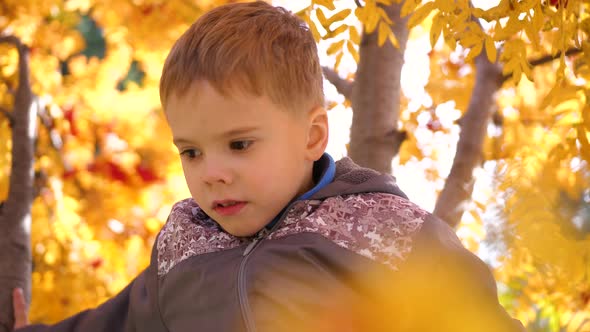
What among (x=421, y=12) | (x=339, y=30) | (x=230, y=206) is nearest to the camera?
(x=230, y=206)

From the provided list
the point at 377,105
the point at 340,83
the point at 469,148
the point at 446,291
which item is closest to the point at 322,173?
the point at 446,291

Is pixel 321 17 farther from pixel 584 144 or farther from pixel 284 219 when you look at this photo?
pixel 584 144

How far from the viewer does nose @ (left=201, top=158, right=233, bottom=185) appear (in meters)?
1.90

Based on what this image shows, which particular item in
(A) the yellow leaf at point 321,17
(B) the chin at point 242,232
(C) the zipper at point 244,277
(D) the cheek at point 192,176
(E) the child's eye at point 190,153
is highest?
(A) the yellow leaf at point 321,17

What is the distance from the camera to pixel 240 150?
1.91 meters

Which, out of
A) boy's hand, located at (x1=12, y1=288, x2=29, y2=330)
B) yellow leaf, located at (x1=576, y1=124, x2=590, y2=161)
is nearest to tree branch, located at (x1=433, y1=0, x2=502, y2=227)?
yellow leaf, located at (x1=576, y1=124, x2=590, y2=161)

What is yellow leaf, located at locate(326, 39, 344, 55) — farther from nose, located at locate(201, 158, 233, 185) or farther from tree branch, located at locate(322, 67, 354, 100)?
nose, located at locate(201, 158, 233, 185)

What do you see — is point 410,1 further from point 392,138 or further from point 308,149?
point 392,138

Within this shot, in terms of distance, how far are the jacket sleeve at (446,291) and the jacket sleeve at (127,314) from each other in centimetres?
70

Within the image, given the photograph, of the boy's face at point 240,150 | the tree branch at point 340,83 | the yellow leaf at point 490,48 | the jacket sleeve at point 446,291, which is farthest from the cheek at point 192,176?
the tree branch at point 340,83

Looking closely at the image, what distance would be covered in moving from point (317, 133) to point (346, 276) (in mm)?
385

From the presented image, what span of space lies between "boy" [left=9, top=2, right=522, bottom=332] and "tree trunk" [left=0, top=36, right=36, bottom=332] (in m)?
1.36

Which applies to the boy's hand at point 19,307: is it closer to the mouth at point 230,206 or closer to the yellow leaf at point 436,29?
the mouth at point 230,206

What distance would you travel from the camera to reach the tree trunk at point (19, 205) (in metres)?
3.17
